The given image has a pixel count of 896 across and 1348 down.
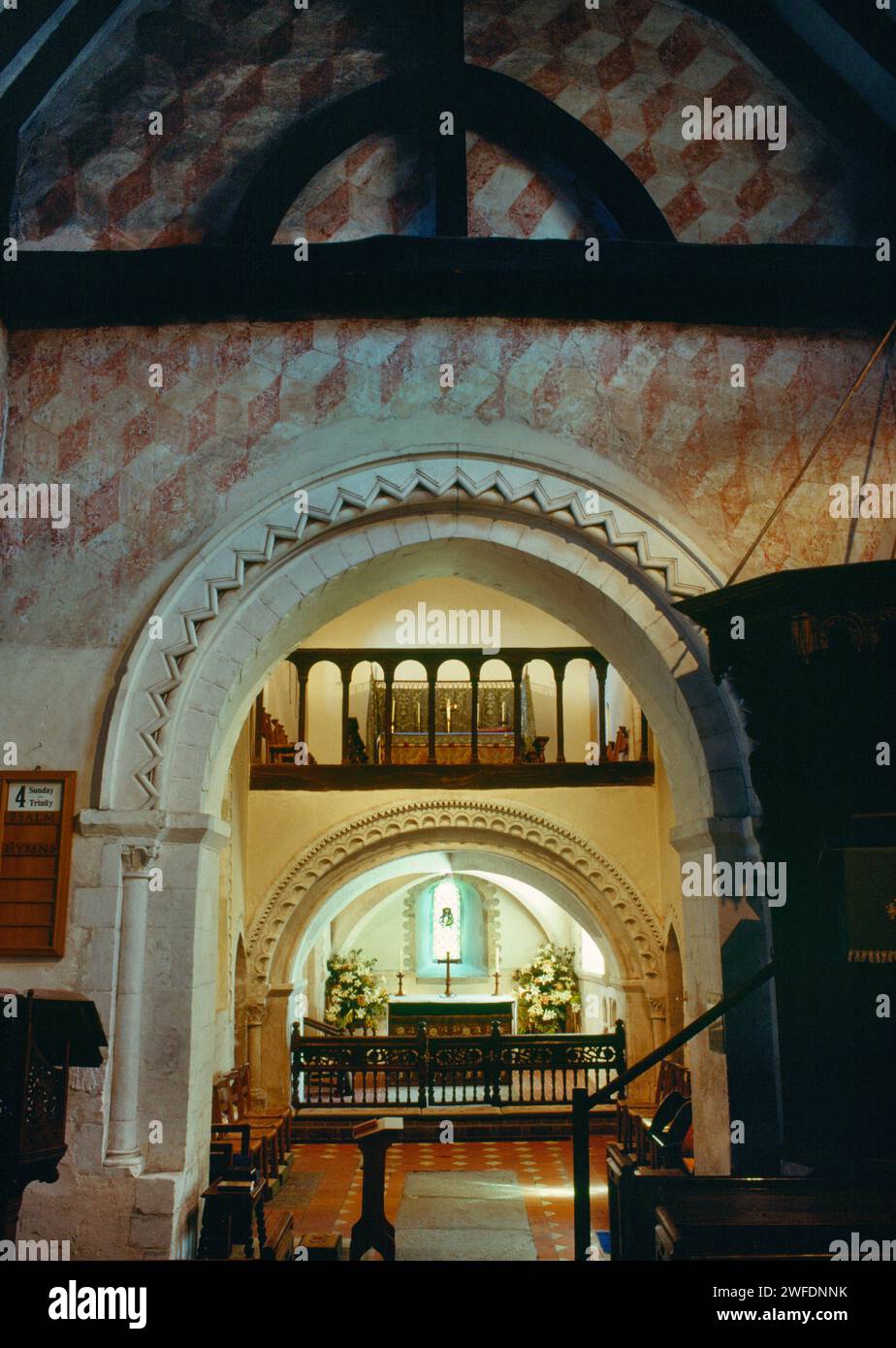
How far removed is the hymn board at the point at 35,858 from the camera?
546 cm

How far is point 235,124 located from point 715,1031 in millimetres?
5717

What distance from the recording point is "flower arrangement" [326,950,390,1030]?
49.8ft

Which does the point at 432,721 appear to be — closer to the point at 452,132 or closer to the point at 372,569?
the point at 372,569

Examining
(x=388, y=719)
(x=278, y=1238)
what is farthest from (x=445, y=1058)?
(x=278, y=1238)

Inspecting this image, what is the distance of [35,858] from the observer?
5.56 metres

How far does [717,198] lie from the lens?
660 cm

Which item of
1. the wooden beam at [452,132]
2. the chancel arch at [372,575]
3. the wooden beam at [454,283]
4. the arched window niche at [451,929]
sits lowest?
the arched window niche at [451,929]

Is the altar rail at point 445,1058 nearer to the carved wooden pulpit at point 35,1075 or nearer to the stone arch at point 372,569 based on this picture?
the stone arch at point 372,569

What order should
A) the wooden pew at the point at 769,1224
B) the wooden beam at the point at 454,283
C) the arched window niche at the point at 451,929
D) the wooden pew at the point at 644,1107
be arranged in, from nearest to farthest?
the wooden pew at the point at 769,1224 < the wooden beam at the point at 454,283 < the wooden pew at the point at 644,1107 < the arched window niche at the point at 451,929

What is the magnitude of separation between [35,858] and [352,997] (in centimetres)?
1049

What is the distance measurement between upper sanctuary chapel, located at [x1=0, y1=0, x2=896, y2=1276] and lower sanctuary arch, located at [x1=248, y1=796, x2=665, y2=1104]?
13.8ft

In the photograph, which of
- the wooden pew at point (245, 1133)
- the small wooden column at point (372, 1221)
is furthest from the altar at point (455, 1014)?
the small wooden column at point (372, 1221)

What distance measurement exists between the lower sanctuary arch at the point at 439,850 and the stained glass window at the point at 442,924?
808cm

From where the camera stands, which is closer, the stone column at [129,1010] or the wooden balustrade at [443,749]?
the stone column at [129,1010]
